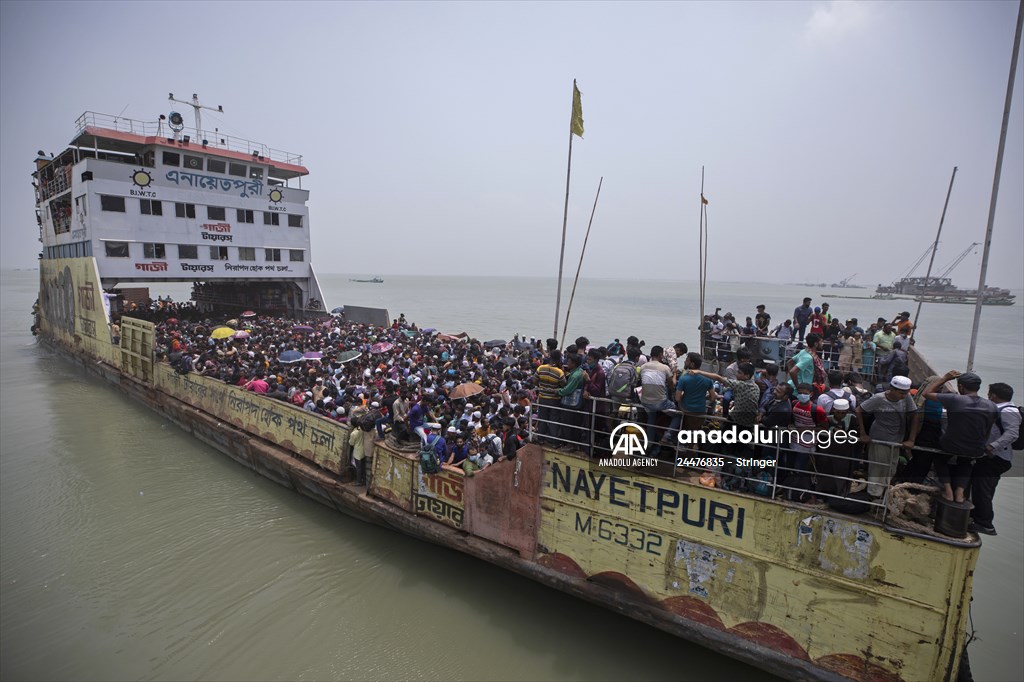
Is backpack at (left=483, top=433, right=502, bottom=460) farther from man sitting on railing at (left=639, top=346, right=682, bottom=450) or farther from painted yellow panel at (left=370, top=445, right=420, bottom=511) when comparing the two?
man sitting on railing at (left=639, top=346, right=682, bottom=450)

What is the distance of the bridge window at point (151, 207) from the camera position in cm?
1861

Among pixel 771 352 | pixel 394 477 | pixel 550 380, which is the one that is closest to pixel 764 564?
pixel 550 380

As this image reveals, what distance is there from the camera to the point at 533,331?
43188mm

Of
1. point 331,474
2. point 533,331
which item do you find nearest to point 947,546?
point 331,474

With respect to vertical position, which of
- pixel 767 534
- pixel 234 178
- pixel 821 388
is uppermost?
pixel 234 178

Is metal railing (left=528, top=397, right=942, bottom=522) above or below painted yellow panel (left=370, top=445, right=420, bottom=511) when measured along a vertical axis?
above

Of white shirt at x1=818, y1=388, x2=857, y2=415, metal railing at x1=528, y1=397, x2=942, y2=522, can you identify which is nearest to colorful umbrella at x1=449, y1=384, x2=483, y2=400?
metal railing at x1=528, y1=397, x2=942, y2=522

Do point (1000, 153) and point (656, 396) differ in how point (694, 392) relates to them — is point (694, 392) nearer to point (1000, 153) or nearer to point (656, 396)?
point (656, 396)

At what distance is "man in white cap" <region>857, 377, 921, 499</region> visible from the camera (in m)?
4.38

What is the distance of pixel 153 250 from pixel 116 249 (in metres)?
1.15

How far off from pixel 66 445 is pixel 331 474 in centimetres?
953

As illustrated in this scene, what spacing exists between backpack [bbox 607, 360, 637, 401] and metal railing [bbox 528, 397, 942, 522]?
0.16 m

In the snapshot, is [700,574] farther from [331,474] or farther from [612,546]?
[331,474]

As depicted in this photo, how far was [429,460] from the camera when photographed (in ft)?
22.4
